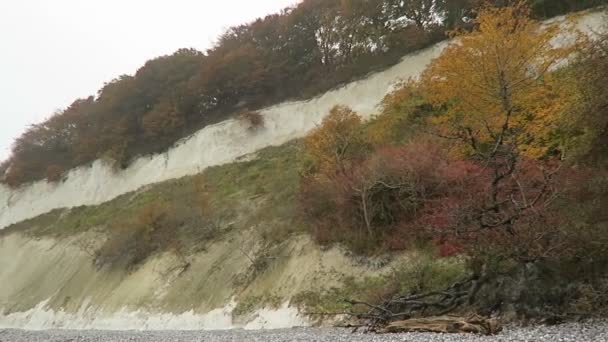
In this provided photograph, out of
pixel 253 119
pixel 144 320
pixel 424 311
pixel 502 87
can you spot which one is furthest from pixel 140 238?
pixel 502 87

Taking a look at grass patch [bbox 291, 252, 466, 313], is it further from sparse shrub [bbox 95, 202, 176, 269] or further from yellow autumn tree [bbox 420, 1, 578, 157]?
sparse shrub [bbox 95, 202, 176, 269]

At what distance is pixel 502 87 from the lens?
20.8 m

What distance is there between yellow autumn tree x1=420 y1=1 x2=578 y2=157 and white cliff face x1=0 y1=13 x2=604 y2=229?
11.1 m

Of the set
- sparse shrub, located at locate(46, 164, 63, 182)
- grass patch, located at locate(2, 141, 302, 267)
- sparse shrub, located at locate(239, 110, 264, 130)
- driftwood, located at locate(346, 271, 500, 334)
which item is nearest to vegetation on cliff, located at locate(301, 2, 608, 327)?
Answer: driftwood, located at locate(346, 271, 500, 334)

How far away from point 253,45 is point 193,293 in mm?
29764

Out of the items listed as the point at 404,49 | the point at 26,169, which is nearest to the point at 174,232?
the point at 404,49

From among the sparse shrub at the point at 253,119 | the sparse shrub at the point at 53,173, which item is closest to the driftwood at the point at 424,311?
the sparse shrub at the point at 253,119

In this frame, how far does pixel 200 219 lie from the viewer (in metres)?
29.9

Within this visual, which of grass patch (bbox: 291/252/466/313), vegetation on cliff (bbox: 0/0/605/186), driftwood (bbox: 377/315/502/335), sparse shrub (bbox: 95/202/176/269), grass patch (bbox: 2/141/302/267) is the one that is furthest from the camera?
vegetation on cliff (bbox: 0/0/605/186)

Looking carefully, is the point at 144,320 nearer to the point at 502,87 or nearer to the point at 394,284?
the point at 394,284

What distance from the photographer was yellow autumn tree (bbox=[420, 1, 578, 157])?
20.2m

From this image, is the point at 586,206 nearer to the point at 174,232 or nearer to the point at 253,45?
the point at 174,232

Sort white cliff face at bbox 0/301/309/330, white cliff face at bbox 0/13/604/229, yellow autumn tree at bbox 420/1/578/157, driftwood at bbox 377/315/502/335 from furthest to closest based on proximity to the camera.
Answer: white cliff face at bbox 0/13/604/229, yellow autumn tree at bbox 420/1/578/157, white cliff face at bbox 0/301/309/330, driftwood at bbox 377/315/502/335

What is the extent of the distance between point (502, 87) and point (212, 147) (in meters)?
26.9
